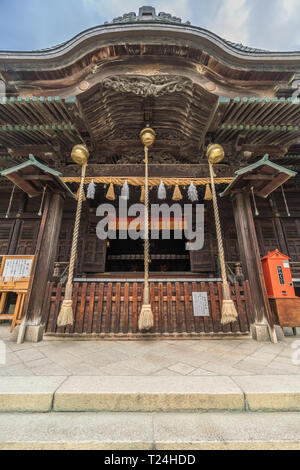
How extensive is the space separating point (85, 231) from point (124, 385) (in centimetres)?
661

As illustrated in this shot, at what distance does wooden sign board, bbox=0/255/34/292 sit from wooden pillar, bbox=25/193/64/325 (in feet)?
2.86

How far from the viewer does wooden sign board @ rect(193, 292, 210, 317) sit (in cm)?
437

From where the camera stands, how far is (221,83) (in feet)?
14.7

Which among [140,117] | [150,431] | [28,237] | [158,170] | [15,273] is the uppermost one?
[140,117]

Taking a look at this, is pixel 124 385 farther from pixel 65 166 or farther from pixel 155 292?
pixel 65 166

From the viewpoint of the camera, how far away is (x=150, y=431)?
4.99 feet

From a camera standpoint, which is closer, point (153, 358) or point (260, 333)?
point (153, 358)

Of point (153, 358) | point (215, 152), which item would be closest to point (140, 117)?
point (215, 152)

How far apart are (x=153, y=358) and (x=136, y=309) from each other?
1.47m

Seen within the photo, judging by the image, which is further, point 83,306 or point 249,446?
point 83,306

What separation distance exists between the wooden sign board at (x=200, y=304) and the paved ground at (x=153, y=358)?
1.88 ft

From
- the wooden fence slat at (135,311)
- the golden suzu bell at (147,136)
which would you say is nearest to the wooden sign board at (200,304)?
the wooden fence slat at (135,311)

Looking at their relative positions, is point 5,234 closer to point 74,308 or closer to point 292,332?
point 74,308

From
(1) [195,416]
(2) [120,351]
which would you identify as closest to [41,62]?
(2) [120,351]
